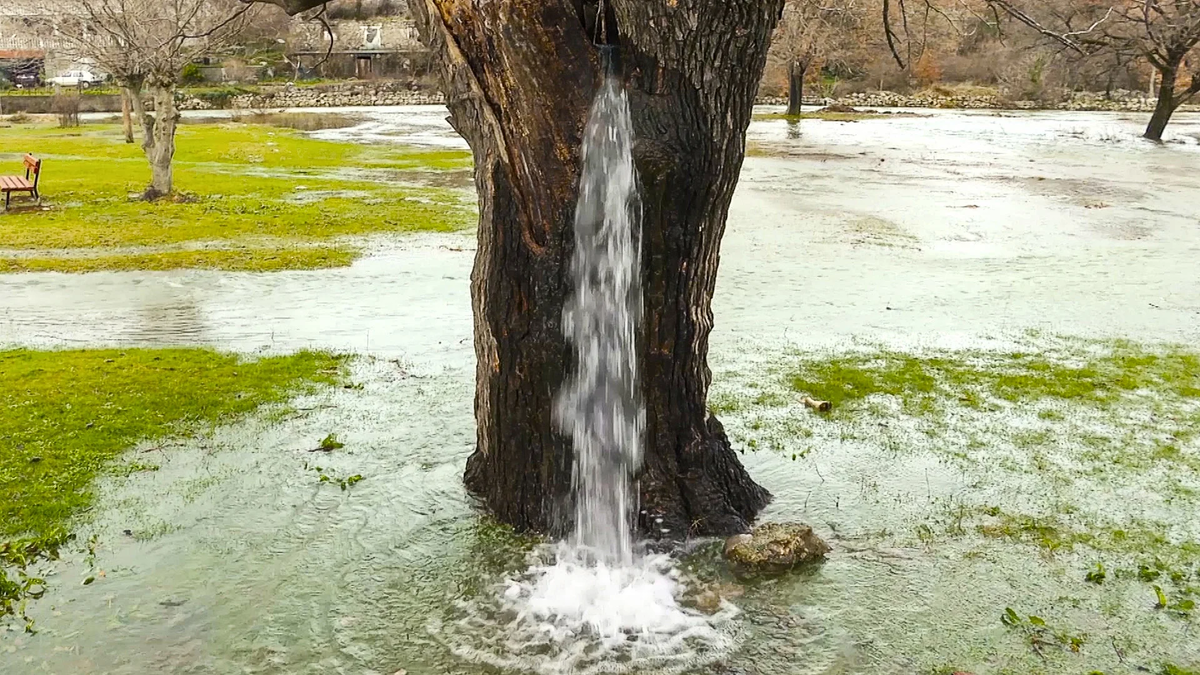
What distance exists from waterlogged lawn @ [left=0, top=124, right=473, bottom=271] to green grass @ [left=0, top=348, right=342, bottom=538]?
475 cm

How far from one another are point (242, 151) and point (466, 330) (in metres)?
24.1

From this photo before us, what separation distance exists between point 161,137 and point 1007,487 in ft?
58.8

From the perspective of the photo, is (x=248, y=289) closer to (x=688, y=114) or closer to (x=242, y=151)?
(x=688, y=114)

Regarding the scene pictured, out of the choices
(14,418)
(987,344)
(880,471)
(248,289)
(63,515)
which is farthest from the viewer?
(248,289)

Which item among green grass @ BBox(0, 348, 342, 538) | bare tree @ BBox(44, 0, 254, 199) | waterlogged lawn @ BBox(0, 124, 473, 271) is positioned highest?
bare tree @ BBox(44, 0, 254, 199)

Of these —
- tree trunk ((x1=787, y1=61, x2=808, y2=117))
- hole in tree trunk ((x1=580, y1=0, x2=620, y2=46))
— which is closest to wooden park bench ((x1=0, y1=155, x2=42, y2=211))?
hole in tree trunk ((x1=580, y1=0, x2=620, y2=46))

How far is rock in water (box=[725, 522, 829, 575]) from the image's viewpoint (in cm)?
556

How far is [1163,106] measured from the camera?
34.2 metres

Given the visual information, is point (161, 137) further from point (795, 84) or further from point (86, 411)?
point (795, 84)

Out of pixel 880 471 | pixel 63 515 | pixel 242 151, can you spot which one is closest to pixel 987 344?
pixel 880 471

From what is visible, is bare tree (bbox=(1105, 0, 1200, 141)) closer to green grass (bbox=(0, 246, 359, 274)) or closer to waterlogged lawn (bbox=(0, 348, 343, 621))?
green grass (bbox=(0, 246, 359, 274))

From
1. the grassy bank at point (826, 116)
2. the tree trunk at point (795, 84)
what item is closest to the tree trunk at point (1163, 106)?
the grassy bank at point (826, 116)

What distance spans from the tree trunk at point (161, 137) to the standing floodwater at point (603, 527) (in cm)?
1636

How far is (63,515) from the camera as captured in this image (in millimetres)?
6141
